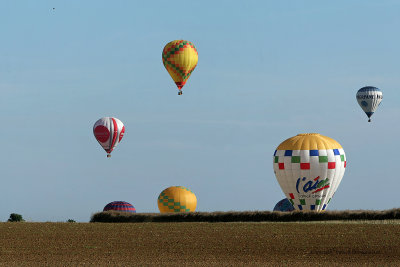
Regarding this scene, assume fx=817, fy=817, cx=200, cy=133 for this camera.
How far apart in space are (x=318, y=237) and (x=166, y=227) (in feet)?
43.4

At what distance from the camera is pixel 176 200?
95625mm

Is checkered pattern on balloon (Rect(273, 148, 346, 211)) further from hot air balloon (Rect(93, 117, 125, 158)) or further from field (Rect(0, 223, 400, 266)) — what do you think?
hot air balloon (Rect(93, 117, 125, 158))

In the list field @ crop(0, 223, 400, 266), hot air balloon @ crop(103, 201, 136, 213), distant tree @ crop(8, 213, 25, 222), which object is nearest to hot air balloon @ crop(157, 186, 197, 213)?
hot air balloon @ crop(103, 201, 136, 213)

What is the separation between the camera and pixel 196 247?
1961 inches

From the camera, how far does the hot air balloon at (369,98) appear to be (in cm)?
10344

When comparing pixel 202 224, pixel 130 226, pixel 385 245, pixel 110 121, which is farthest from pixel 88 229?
pixel 110 121

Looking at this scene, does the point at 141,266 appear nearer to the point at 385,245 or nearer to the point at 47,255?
the point at 47,255

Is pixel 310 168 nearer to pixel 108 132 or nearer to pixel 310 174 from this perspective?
pixel 310 174

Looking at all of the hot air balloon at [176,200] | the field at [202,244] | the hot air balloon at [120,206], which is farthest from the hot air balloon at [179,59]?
the field at [202,244]

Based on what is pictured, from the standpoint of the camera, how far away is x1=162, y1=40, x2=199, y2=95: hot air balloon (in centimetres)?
8794

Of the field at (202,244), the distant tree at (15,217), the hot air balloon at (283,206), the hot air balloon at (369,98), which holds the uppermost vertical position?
the hot air balloon at (369,98)

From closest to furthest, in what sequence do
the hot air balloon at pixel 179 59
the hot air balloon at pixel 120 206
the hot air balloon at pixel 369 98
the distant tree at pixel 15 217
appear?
the hot air balloon at pixel 179 59, the distant tree at pixel 15 217, the hot air balloon at pixel 120 206, the hot air balloon at pixel 369 98

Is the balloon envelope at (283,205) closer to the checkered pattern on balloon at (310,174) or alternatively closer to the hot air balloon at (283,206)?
the hot air balloon at (283,206)

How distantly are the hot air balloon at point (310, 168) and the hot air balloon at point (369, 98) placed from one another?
95.0 ft
